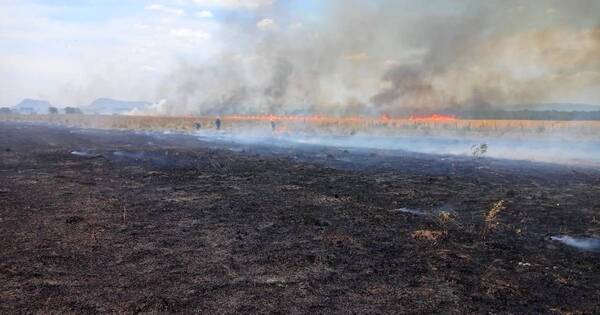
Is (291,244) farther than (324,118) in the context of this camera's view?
No

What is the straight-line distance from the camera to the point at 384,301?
7.02 metres

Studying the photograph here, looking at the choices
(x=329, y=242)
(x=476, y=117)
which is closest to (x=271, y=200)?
(x=329, y=242)

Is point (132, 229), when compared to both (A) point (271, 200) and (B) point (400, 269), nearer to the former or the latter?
(A) point (271, 200)

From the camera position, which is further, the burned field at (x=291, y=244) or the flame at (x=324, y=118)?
the flame at (x=324, y=118)

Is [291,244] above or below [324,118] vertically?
below

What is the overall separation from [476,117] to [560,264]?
337ft

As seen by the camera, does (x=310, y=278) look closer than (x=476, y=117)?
Yes

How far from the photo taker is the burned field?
7016mm

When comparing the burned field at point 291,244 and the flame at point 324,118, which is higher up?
the flame at point 324,118

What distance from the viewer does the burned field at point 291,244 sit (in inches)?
276

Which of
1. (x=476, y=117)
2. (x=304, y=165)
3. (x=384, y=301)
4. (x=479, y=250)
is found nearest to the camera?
(x=384, y=301)

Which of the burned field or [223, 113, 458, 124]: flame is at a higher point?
[223, 113, 458, 124]: flame

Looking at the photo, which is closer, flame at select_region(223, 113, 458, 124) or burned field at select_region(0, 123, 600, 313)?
burned field at select_region(0, 123, 600, 313)

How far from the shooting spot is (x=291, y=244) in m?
9.99
